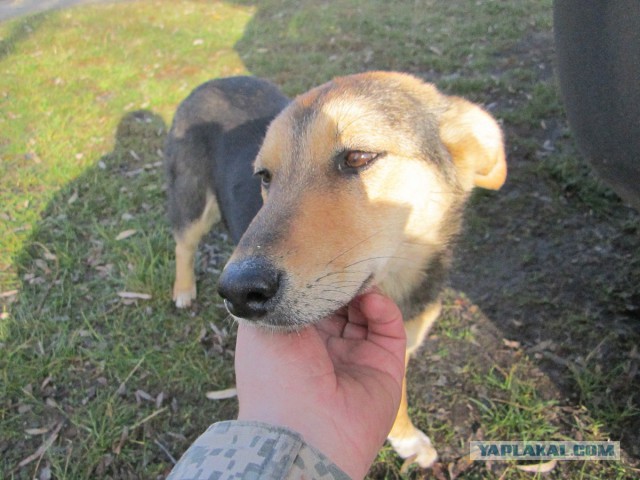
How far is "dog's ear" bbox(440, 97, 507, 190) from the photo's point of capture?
2.44m

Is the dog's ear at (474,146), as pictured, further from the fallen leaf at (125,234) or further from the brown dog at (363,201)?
the fallen leaf at (125,234)

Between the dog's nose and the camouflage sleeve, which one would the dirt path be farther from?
the camouflage sleeve

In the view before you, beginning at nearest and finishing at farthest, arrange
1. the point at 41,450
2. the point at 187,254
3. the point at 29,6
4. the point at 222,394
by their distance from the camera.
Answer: the point at 41,450 < the point at 222,394 < the point at 187,254 < the point at 29,6

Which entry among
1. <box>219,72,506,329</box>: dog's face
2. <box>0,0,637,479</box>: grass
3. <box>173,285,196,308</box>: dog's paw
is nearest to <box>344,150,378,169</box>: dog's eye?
<box>219,72,506,329</box>: dog's face

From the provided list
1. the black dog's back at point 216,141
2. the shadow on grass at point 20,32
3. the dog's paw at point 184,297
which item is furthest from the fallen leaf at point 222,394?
the shadow on grass at point 20,32

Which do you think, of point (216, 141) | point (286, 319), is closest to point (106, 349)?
point (216, 141)

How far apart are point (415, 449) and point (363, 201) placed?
1537mm

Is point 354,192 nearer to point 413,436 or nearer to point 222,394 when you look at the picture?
point 413,436

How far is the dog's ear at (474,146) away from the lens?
8.00 ft

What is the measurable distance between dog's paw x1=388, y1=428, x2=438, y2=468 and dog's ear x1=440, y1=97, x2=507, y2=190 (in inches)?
55.3

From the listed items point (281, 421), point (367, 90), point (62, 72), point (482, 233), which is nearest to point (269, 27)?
point (62, 72)

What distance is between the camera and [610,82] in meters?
1.83

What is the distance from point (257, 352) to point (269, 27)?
306 inches

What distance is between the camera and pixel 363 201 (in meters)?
2.02
